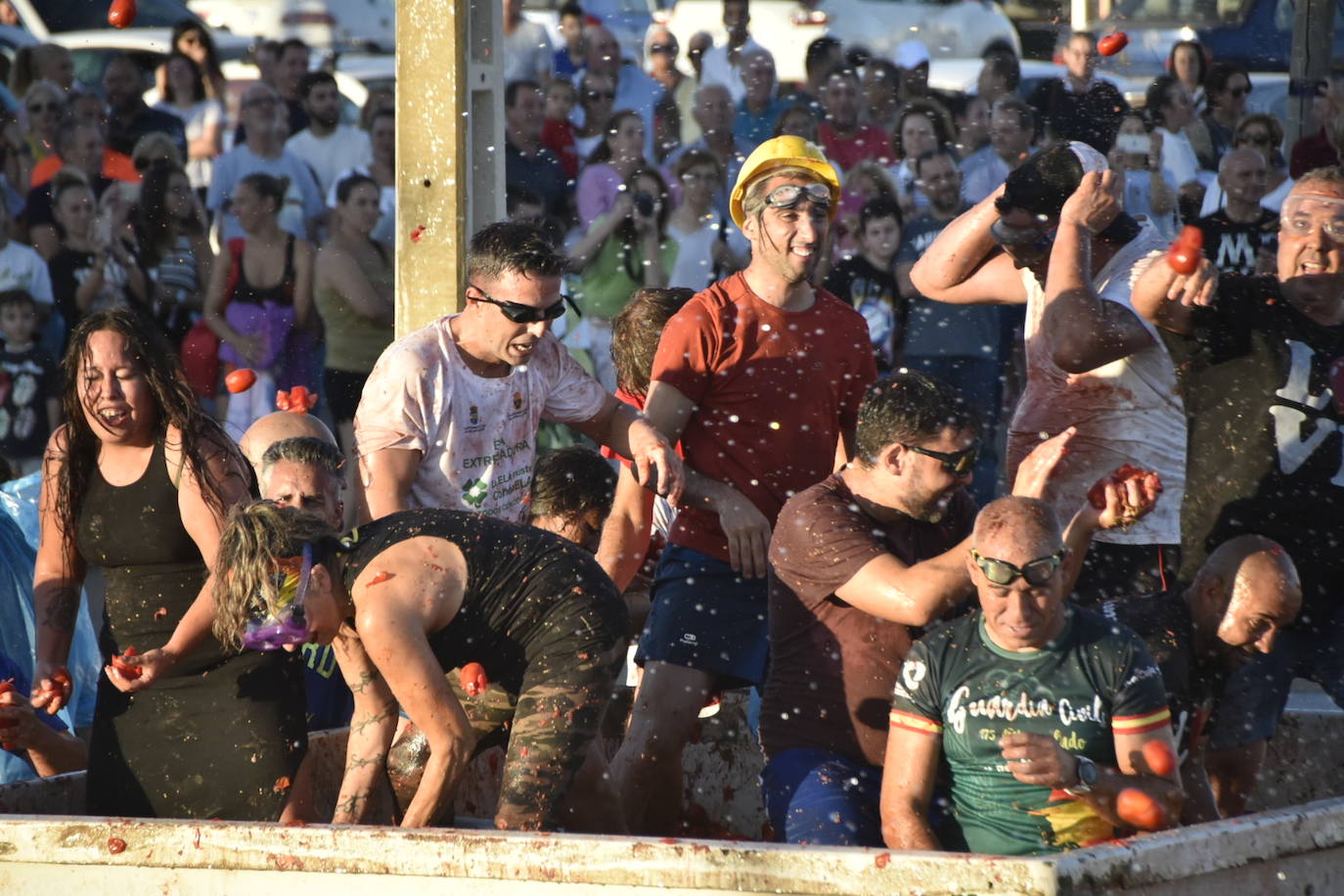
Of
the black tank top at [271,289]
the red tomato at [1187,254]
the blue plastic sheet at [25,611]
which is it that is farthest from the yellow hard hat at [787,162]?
the black tank top at [271,289]

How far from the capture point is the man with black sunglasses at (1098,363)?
4.83 metres

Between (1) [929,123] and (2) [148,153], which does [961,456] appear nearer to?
(1) [929,123]

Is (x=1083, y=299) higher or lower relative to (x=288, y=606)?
higher

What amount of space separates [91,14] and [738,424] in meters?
8.93

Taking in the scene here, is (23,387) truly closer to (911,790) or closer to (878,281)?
(878,281)

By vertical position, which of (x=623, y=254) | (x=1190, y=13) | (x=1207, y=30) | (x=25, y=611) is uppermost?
(x=1190, y=13)

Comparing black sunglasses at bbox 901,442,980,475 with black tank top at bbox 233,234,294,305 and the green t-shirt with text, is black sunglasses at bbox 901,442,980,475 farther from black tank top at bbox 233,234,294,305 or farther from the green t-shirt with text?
black tank top at bbox 233,234,294,305

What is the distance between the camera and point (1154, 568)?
5059mm

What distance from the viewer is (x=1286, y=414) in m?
5.06

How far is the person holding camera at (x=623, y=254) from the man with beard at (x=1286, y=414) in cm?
494

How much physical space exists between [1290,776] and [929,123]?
16.2 ft

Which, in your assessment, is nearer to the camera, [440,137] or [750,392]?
[750,392]

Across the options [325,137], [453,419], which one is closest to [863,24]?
[325,137]

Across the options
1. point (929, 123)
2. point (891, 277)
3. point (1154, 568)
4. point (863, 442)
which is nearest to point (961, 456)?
point (863, 442)
